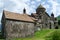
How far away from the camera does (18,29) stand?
62.8 metres

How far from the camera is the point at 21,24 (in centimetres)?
6475

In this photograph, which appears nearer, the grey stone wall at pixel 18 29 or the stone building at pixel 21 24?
the grey stone wall at pixel 18 29

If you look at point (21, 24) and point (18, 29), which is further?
point (21, 24)

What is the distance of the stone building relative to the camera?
59656 millimetres

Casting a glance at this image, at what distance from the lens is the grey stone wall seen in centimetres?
5941

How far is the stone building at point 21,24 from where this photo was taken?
5966cm

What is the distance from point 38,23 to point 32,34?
11.1 m

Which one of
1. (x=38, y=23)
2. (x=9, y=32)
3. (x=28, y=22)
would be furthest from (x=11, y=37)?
(x=38, y=23)

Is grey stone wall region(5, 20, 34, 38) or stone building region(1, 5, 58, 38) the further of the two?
stone building region(1, 5, 58, 38)

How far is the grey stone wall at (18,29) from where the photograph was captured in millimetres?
59409

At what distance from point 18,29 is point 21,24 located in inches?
112

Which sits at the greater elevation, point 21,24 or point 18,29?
point 21,24

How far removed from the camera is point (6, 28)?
59.2 meters

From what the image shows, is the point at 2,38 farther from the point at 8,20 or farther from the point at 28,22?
the point at 28,22
